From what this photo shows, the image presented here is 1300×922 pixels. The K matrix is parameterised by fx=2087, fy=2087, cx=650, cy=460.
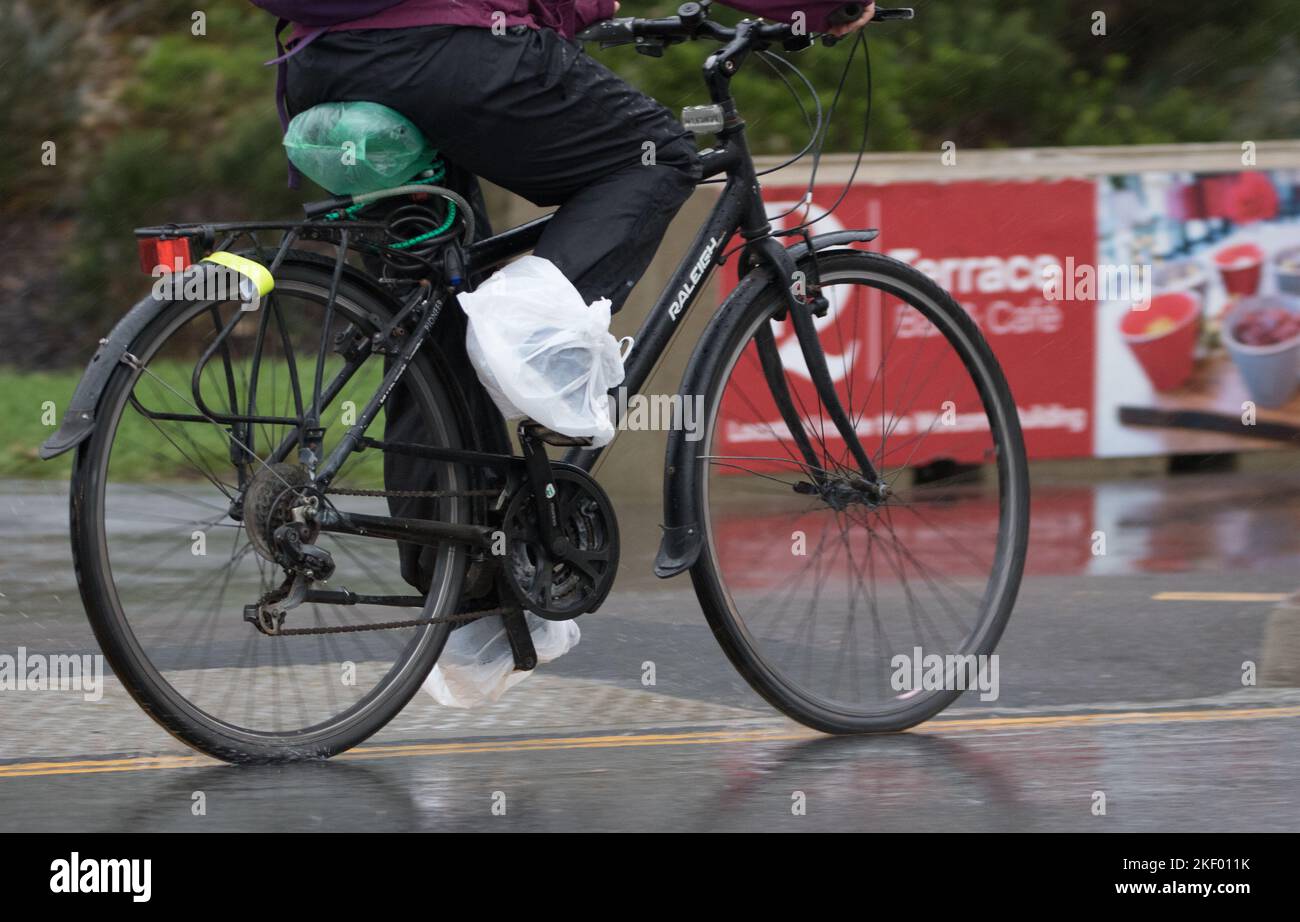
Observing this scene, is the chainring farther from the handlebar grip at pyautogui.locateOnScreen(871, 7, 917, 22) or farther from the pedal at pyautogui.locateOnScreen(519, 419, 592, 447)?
the handlebar grip at pyautogui.locateOnScreen(871, 7, 917, 22)

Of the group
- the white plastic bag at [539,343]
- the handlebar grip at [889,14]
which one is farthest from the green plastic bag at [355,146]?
the handlebar grip at [889,14]

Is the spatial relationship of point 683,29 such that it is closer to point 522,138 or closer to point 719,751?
point 522,138

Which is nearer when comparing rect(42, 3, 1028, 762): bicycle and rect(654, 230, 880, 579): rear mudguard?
rect(42, 3, 1028, 762): bicycle

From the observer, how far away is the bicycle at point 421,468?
416cm

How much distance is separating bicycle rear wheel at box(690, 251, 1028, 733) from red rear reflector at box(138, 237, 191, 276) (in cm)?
122

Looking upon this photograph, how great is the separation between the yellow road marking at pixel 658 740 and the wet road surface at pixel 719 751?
0.04ft

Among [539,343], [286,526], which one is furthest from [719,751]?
[286,526]

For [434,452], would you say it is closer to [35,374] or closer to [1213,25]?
[35,374]

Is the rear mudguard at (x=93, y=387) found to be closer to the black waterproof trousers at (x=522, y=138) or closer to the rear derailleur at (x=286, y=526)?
the rear derailleur at (x=286, y=526)

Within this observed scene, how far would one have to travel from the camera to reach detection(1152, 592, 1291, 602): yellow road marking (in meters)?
7.04

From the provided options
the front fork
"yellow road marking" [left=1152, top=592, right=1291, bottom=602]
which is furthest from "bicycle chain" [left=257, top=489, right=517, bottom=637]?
"yellow road marking" [left=1152, top=592, right=1291, bottom=602]

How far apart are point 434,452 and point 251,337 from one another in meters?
0.50

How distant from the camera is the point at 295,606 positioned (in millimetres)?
4266

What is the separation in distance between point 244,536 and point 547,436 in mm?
675
